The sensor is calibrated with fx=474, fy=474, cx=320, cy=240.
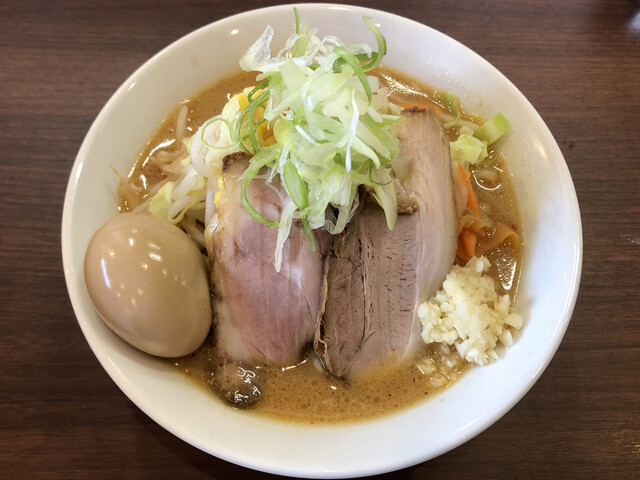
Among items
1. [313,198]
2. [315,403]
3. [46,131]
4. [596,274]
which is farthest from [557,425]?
[46,131]

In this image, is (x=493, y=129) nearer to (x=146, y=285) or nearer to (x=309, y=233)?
(x=309, y=233)

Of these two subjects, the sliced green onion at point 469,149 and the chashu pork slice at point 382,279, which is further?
the sliced green onion at point 469,149

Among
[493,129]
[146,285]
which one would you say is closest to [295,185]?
[146,285]

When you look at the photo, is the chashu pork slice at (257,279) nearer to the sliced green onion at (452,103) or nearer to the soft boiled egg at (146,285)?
the soft boiled egg at (146,285)

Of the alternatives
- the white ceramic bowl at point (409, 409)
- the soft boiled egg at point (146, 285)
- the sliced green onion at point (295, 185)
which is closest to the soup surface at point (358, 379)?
the white ceramic bowl at point (409, 409)

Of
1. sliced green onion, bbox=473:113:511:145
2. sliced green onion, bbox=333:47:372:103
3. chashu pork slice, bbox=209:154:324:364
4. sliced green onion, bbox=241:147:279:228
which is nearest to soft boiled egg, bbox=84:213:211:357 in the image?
chashu pork slice, bbox=209:154:324:364

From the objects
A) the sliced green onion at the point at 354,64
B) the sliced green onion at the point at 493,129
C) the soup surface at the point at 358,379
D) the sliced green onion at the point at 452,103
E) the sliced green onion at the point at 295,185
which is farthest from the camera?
the sliced green onion at the point at 452,103
